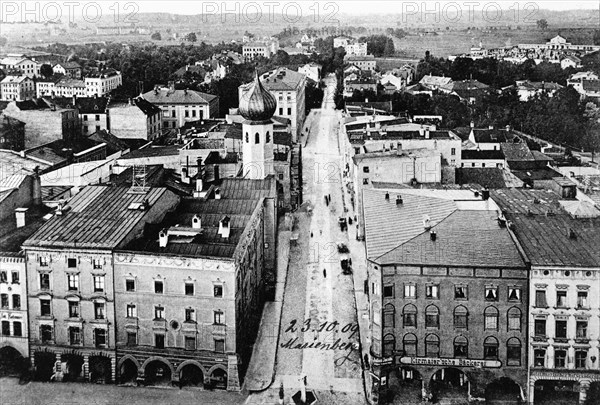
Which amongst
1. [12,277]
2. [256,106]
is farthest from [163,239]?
[256,106]

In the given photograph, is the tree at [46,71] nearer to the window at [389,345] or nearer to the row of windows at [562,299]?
the window at [389,345]

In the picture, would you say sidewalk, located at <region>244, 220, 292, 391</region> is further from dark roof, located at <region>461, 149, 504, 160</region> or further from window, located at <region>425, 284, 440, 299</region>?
dark roof, located at <region>461, 149, 504, 160</region>

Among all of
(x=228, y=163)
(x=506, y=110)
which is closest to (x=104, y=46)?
(x=506, y=110)

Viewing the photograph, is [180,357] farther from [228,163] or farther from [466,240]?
[228,163]

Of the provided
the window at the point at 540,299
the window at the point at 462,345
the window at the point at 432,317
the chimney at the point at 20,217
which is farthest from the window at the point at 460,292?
the chimney at the point at 20,217

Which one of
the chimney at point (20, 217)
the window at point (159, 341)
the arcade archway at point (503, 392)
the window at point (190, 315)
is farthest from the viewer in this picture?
the chimney at point (20, 217)

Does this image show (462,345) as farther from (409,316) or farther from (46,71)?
(46,71)
